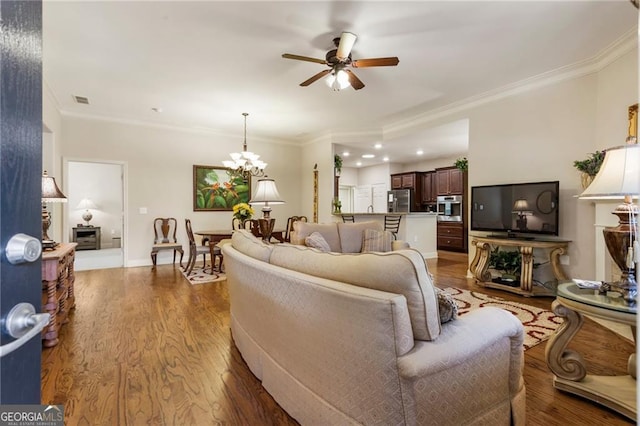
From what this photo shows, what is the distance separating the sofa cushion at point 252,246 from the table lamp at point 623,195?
1.91 m

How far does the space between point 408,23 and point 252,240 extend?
243cm

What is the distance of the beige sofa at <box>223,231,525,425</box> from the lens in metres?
1.16

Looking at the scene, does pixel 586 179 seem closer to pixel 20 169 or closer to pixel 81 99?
pixel 20 169

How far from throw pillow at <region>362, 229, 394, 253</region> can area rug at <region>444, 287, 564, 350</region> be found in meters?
1.07

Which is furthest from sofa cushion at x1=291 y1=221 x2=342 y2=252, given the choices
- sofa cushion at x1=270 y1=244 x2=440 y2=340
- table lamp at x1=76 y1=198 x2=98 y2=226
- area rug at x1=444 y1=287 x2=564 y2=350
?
table lamp at x1=76 y1=198 x2=98 y2=226

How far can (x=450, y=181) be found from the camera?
27.5 ft

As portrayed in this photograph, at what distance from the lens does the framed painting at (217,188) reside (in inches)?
258

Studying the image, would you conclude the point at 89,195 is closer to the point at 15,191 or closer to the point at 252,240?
the point at 252,240

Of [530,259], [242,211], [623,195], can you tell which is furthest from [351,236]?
[623,195]

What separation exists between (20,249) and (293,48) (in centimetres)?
333

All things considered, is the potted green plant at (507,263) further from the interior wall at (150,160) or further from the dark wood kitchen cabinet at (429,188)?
the dark wood kitchen cabinet at (429,188)

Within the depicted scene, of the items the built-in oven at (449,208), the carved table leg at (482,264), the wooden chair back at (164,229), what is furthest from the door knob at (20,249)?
the built-in oven at (449,208)

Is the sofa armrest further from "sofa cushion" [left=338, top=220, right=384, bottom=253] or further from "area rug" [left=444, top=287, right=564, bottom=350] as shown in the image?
"sofa cushion" [left=338, top=220, right=384, bottom=253]

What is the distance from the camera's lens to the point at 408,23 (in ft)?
9.41
